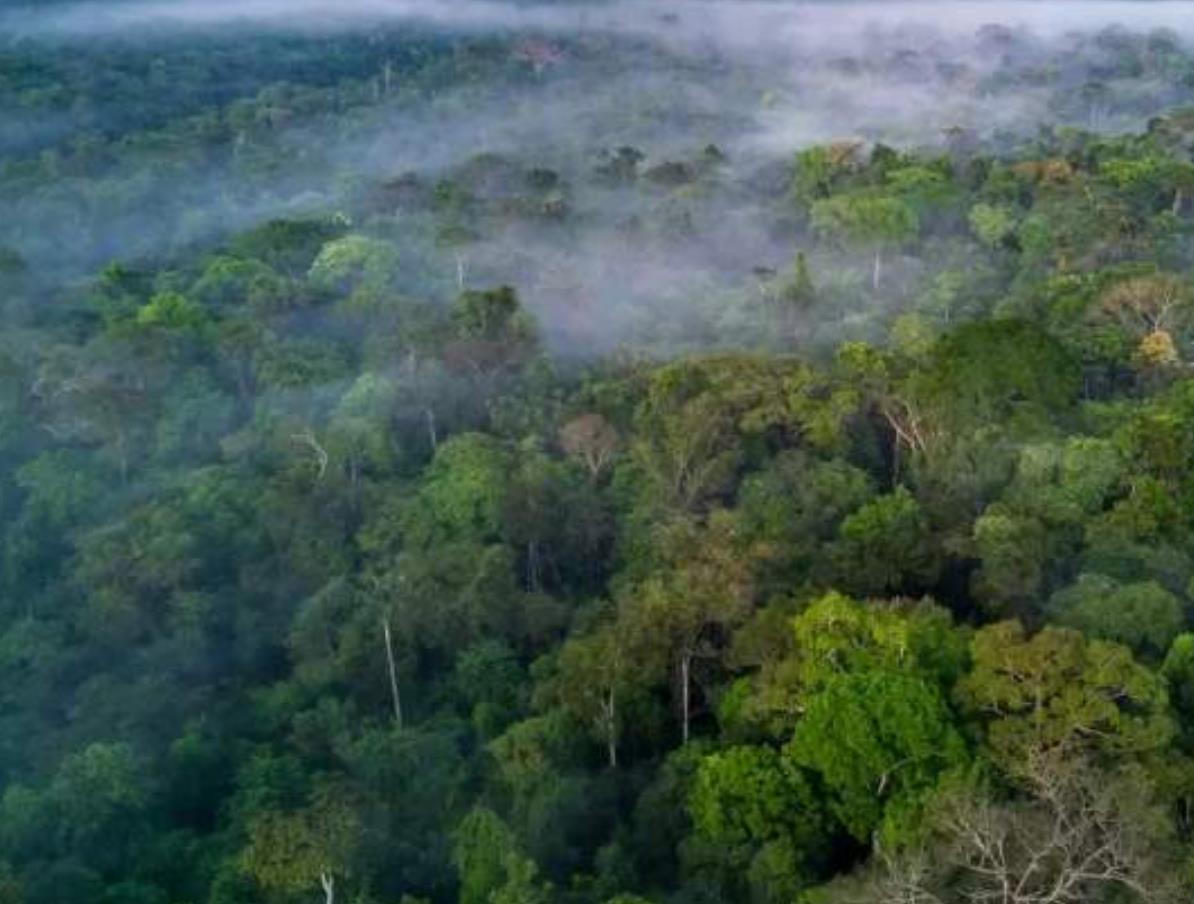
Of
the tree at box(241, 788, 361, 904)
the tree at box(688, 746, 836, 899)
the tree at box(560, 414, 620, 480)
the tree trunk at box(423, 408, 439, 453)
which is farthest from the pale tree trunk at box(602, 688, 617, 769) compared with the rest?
the tree trunk at box(423, 408, 439, 453)

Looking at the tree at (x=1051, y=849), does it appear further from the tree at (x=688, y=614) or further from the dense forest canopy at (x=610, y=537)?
the tree at (x=688, y=614)

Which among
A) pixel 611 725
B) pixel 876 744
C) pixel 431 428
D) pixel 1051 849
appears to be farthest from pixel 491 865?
pixel 431 428

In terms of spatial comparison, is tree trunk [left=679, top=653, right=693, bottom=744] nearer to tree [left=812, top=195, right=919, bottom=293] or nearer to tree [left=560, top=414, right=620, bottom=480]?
tree [left=560, top=414, right=620, bottom=480]

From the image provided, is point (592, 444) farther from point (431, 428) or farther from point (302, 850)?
point (302, 850)

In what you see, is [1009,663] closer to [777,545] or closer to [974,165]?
[777,545]

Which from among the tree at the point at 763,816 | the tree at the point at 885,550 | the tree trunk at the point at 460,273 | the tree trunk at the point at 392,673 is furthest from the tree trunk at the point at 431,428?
the tree at the point at 763,816

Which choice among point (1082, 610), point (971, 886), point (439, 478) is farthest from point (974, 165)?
Answer: point (971, 886)
